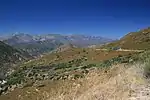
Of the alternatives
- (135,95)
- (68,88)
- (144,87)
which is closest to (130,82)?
(144,87)

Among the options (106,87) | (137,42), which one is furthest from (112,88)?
(137,42)

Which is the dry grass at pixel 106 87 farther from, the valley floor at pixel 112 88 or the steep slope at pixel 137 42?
the steep slope at pixel 137 42

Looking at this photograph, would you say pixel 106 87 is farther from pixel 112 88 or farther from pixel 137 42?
pixel 137 42

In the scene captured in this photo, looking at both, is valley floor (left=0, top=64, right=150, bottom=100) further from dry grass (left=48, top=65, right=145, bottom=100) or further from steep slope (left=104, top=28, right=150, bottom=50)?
steep slope (left=104, top=28, right=150, bottom=50)

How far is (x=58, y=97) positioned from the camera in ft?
35.9

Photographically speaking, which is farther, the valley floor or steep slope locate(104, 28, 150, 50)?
steep slope locate(104, 28, 150, 50)

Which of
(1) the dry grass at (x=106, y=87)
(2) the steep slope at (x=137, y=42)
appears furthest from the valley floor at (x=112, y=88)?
(2) the steep slope at (x=137, y=42)

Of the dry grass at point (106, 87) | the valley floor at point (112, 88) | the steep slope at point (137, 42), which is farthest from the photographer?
the steep slope at point (137, 42)

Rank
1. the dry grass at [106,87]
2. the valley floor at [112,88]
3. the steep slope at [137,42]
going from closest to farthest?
1. the valley floor at [112,88]
2. the dry grass at [106,87]
3. the steep slope at [137,42]

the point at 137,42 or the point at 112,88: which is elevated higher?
the point at 112,88

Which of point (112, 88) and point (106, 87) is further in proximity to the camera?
point (106, 87)

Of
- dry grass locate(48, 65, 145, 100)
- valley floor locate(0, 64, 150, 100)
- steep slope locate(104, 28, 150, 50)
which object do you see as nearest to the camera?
valley floor locate(0, 64, 150, 100)

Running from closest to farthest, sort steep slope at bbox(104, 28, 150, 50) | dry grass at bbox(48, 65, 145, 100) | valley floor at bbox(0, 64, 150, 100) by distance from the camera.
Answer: valley floor at bbox(0, 64, 150, 100)
dry grass at bbox(48, 65, 145, 100)
steep slope at bbox(104, 28, 150, 50)

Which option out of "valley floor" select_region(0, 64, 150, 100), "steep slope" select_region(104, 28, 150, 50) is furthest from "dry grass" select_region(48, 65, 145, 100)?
"steep slope" select_region(104, 28, 150, 50)
